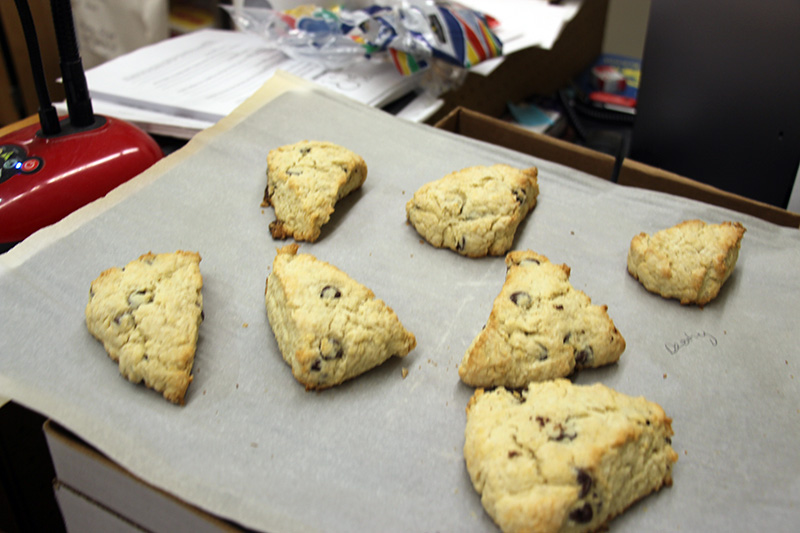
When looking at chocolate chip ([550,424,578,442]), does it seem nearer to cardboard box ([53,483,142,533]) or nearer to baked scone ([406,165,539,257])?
baked scone ([406,165,539,257])

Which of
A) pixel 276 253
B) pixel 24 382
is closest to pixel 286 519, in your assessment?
pixel 24 382

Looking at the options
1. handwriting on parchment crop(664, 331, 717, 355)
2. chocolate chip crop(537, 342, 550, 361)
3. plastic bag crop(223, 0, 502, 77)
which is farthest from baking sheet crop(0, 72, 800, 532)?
plastic bag crop(223, 0, 502, 77)

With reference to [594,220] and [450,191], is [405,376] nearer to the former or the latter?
[450,191]

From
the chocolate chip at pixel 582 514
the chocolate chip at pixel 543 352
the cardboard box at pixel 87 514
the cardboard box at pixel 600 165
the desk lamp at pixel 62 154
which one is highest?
the desk lamp at pixel 62 154

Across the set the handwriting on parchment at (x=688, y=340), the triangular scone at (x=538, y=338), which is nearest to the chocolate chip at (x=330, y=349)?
the triangular scone at (x=538, y=338)

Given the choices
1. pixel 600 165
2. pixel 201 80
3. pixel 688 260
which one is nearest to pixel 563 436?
pixel 688 260

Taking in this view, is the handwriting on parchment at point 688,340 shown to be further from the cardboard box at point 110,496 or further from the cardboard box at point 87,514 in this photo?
the cardboard box at point 87,514
